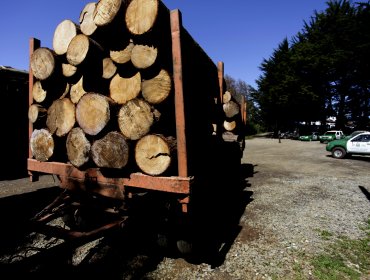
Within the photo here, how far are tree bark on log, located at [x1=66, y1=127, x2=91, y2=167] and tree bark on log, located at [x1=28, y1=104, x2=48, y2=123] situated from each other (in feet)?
2.40

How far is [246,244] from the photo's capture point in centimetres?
410

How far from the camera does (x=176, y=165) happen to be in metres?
3.12

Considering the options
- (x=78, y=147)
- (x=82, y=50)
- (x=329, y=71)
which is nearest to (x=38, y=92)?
(x=82, y=50)

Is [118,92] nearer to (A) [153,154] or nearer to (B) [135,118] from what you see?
(B) [135,118]

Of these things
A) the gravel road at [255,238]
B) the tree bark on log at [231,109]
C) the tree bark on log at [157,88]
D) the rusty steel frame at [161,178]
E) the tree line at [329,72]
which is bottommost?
the gravel road at [255,238]

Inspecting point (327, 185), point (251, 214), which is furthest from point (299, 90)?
point (251, 214)

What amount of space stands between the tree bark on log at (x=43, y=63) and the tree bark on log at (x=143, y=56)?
4.53ft

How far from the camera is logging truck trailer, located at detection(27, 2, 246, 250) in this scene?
2.83 meters

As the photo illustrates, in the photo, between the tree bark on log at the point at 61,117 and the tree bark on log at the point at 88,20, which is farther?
the tree bark on log at the point at 61,117

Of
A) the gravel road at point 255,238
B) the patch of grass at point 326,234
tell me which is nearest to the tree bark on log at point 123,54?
the gravel road at point 255,238

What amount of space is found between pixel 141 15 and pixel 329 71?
39.6 metres

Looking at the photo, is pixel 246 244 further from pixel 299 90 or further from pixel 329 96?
pixel 329 96

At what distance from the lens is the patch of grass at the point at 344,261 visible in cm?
330

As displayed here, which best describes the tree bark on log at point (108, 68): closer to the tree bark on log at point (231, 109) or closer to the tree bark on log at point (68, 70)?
the tree bark on log at point (68, 70)
